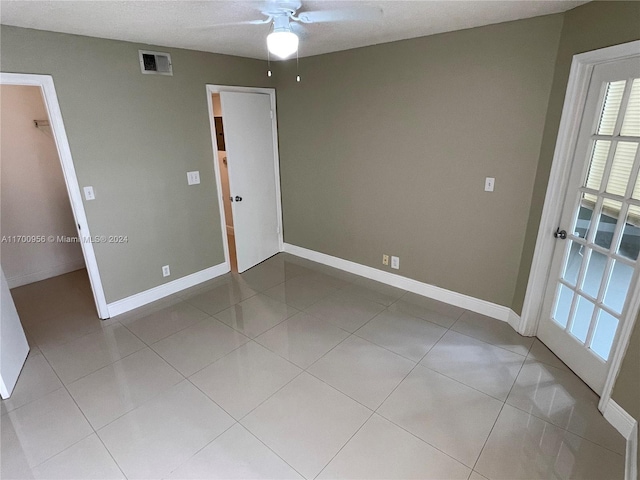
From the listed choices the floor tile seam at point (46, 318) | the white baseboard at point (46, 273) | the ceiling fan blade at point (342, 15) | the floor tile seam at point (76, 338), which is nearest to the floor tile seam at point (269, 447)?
the floor tile seam at point (76, 338)

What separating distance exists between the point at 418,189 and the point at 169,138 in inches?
93.3

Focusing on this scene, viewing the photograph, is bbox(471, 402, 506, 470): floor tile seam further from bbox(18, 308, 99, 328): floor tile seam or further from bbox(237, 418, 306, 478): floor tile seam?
bbox(18, 308, 99, 328): floor tile seam

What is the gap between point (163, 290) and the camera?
336 centimetres

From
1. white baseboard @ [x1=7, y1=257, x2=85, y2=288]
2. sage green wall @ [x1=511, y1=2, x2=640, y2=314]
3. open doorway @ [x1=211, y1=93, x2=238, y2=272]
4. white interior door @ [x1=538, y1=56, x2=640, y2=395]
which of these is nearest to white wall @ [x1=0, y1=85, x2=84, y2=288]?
white baseboard @ [x1=7, y1=257, x2=85, y2=288]

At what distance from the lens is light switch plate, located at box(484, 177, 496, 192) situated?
262cm

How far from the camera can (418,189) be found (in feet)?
10.0

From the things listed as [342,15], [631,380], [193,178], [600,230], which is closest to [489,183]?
[600,230]

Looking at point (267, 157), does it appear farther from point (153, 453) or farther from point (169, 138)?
point (153, 453)

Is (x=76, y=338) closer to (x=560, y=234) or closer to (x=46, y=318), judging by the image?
(x=46, y=318)

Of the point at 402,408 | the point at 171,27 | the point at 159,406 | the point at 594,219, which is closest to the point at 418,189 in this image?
the point at 594,219

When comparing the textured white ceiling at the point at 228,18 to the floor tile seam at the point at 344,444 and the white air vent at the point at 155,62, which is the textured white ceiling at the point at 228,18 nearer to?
the white air vent at the point at 155,62

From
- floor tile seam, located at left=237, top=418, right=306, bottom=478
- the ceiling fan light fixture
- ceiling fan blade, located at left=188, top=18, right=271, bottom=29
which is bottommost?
floor tile seam, located at left=237, top=418, right=306, bottom=478

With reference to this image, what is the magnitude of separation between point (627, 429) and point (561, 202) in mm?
1365

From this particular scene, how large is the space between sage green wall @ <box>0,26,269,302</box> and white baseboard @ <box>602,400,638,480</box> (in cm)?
348
